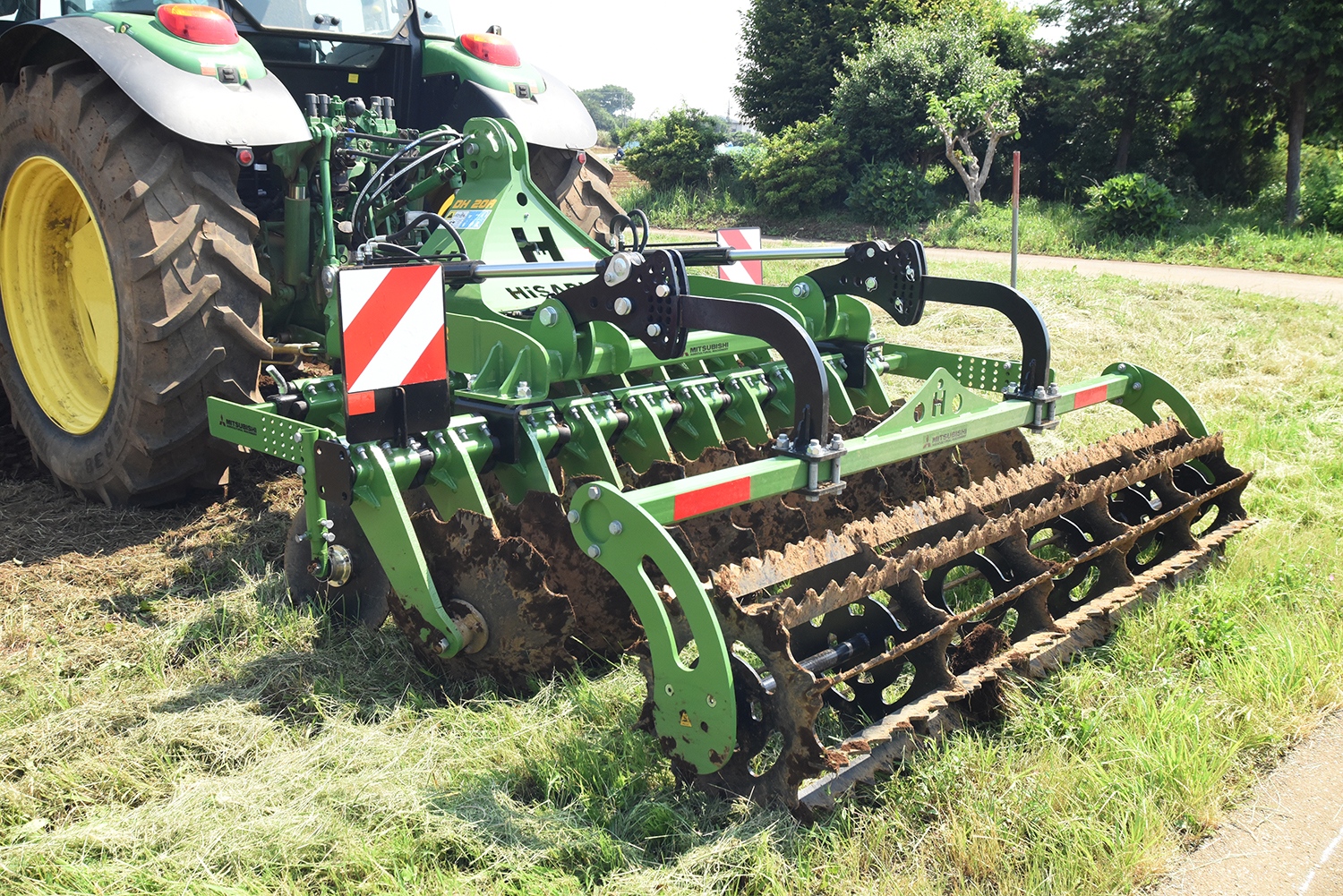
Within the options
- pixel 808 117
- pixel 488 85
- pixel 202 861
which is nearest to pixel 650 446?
pixel 202 861

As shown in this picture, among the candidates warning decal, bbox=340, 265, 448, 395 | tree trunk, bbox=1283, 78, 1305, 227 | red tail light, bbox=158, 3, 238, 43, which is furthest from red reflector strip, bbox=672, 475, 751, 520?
tree trunk, bbox=1283, 78, 1305, 227

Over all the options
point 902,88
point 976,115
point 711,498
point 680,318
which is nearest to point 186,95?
point 680,318

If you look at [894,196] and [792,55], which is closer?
[894,196]

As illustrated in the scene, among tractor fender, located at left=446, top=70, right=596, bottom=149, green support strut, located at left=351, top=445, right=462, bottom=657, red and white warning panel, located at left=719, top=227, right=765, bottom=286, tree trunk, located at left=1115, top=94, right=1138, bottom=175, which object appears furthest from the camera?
tree trunk, located at left=1115, top=94, right=1138, bottom=175

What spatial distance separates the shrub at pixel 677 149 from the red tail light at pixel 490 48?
16893mm

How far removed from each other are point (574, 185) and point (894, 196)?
14.7 meters

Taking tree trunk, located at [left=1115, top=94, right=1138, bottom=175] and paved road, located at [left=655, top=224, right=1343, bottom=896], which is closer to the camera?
paved road, located at [left=655, top=224, right=1343, bottom=896]

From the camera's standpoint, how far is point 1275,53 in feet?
52.5

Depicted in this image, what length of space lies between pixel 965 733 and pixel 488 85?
13.1ft

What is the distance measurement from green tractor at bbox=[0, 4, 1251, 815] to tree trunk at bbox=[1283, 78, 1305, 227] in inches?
595

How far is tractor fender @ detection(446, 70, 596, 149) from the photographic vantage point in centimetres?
504

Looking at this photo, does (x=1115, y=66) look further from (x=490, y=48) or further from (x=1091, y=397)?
(x=1091, y=397)

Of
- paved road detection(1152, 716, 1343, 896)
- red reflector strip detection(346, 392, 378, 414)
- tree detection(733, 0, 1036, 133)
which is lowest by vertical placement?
paved road detection(1152, 716, 1343, 896)

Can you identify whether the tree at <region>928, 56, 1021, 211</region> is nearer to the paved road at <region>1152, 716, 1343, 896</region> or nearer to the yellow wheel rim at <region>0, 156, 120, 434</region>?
the yellow wheel rim at <region>0, 156, 120, 434</region>
